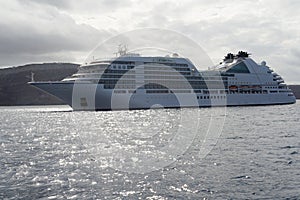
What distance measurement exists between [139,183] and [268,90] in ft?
397

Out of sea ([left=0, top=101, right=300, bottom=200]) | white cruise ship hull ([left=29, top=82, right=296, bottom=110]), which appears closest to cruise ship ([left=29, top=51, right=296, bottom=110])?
white cruise ship hull ([left=29, top=82, right=296, bottom=110])

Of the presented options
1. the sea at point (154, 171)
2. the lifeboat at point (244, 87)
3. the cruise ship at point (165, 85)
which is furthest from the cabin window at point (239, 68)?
the sea at point (154, 171)

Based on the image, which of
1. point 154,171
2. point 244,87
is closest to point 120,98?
point 244,87

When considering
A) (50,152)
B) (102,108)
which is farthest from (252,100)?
(50,152)

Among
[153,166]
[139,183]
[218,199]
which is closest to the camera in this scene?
[218,199]

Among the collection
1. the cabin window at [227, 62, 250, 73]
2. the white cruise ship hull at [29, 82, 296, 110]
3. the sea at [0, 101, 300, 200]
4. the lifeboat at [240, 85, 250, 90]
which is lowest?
the sea at [0, 101, 300, 200]

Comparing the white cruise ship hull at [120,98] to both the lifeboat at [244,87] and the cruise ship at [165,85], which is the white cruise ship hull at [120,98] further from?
the lifeboat at [244,87]

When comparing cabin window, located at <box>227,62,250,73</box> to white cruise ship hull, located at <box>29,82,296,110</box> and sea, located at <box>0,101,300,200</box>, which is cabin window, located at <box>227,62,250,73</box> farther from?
sea, located at <box>0,101,300,200</box>

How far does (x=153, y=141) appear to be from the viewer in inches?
1325

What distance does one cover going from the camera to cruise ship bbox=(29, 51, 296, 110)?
92875 mm

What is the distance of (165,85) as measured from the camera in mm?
106875

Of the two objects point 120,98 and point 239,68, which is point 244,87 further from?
point 120,98

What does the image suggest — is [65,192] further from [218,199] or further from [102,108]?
[102,108]

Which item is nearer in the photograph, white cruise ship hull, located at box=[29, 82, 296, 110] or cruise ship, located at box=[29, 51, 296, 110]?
white cruise ship hull, located at box=[29, 82, 296, 110]
